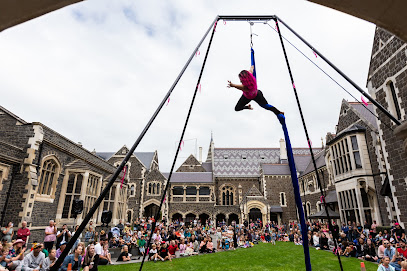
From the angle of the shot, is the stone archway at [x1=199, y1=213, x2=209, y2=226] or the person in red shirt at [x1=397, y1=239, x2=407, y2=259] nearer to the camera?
the person in red shirt at [x1=397, y1=239, x2=407, y2=259]

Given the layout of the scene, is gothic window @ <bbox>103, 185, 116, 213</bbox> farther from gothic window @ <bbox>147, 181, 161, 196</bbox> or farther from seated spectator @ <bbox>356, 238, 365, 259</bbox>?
seated spectator @ <bbox>356, 238, 365, 259</bbox>

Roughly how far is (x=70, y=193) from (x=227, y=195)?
2623cm

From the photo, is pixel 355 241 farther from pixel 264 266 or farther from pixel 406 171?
pixel 264 266

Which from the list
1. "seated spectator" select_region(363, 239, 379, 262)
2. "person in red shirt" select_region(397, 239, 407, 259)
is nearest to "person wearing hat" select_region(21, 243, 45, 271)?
"person in red shirt" select_region(397, 239, 407, 259)

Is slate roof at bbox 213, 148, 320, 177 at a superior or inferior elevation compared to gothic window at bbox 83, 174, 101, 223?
superior

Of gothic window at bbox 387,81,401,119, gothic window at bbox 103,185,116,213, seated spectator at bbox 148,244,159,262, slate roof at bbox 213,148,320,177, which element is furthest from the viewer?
slate roof at bbox 213,148,320,177

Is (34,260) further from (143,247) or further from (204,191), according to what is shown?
(204,191)

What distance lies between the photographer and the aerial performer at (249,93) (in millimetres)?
4738

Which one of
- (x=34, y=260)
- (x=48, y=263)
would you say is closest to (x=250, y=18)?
(x=48, y=263)

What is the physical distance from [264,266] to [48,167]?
1245 centimetres

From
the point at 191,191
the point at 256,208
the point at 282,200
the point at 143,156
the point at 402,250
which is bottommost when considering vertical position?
the point at 402,250

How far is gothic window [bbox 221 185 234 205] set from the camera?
121 ft

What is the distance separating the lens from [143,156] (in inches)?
1502

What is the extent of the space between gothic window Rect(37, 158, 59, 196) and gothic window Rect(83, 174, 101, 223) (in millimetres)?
2499
